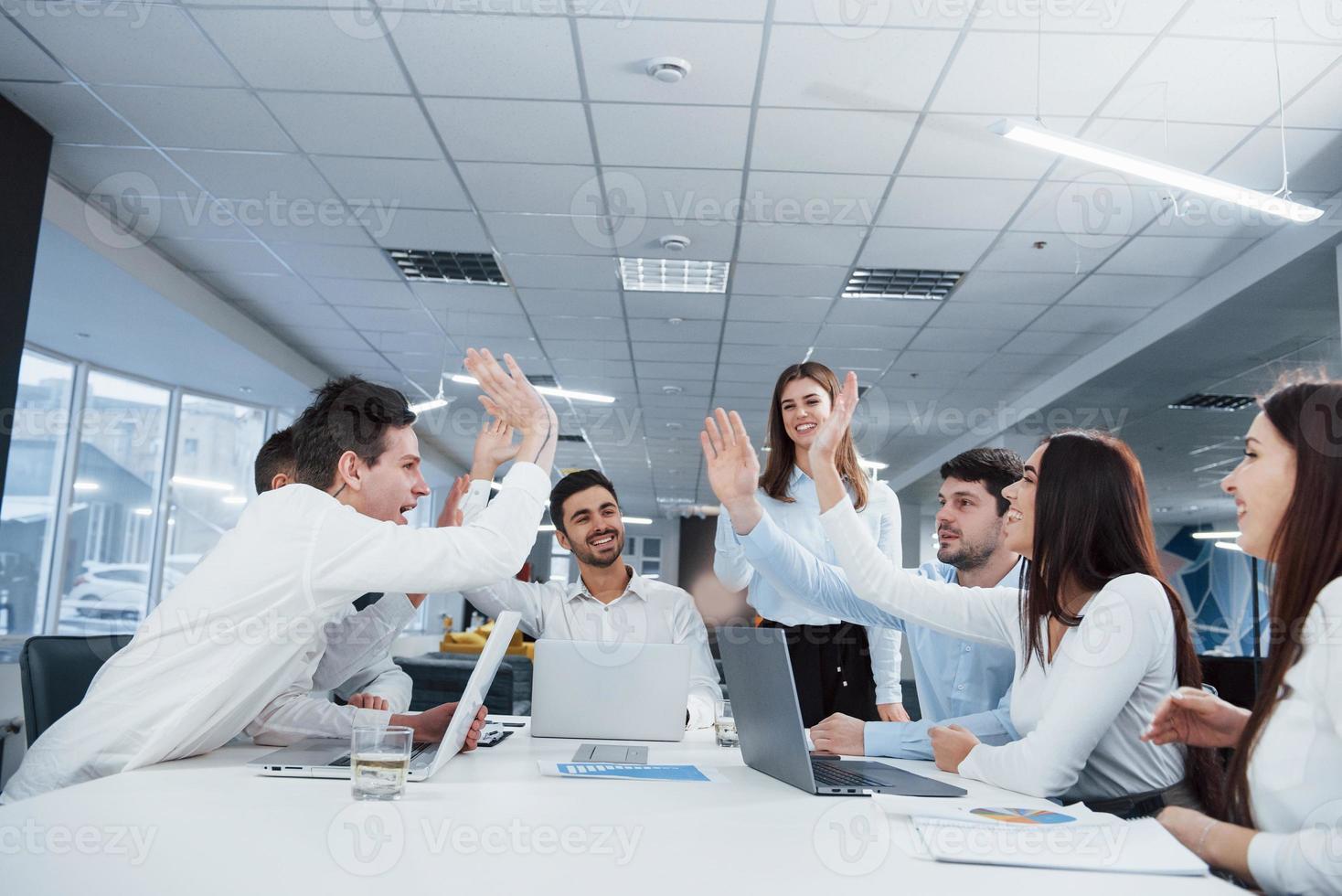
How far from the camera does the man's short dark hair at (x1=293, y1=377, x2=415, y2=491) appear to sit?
1.94m

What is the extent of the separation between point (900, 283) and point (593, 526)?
3572 mm

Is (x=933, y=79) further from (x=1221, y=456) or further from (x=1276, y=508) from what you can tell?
(x=1221, y=456)

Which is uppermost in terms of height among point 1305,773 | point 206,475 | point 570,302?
point 570,302

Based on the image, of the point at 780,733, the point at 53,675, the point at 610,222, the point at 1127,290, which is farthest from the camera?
the point at 1127,290

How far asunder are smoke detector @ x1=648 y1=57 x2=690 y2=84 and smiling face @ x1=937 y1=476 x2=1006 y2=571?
6.25 ft

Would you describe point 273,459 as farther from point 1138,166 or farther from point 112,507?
point 112,507

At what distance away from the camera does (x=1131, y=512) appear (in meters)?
1.74

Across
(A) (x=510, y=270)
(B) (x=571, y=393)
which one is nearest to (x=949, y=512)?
(A) (x=510, y=270)

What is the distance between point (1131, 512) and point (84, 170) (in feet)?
15.5

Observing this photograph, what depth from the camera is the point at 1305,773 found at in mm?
1162

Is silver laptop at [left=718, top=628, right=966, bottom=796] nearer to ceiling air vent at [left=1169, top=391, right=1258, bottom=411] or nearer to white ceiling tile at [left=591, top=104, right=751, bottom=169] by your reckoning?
white ceiling tile at [left=591, top=104, right=751, bottom=169]

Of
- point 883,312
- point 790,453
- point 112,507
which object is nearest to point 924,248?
point 883,312

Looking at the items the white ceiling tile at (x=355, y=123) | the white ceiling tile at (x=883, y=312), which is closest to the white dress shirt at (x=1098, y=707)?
the white ceiling tile at (x=355, y=123)

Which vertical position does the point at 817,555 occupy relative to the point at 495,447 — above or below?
below
